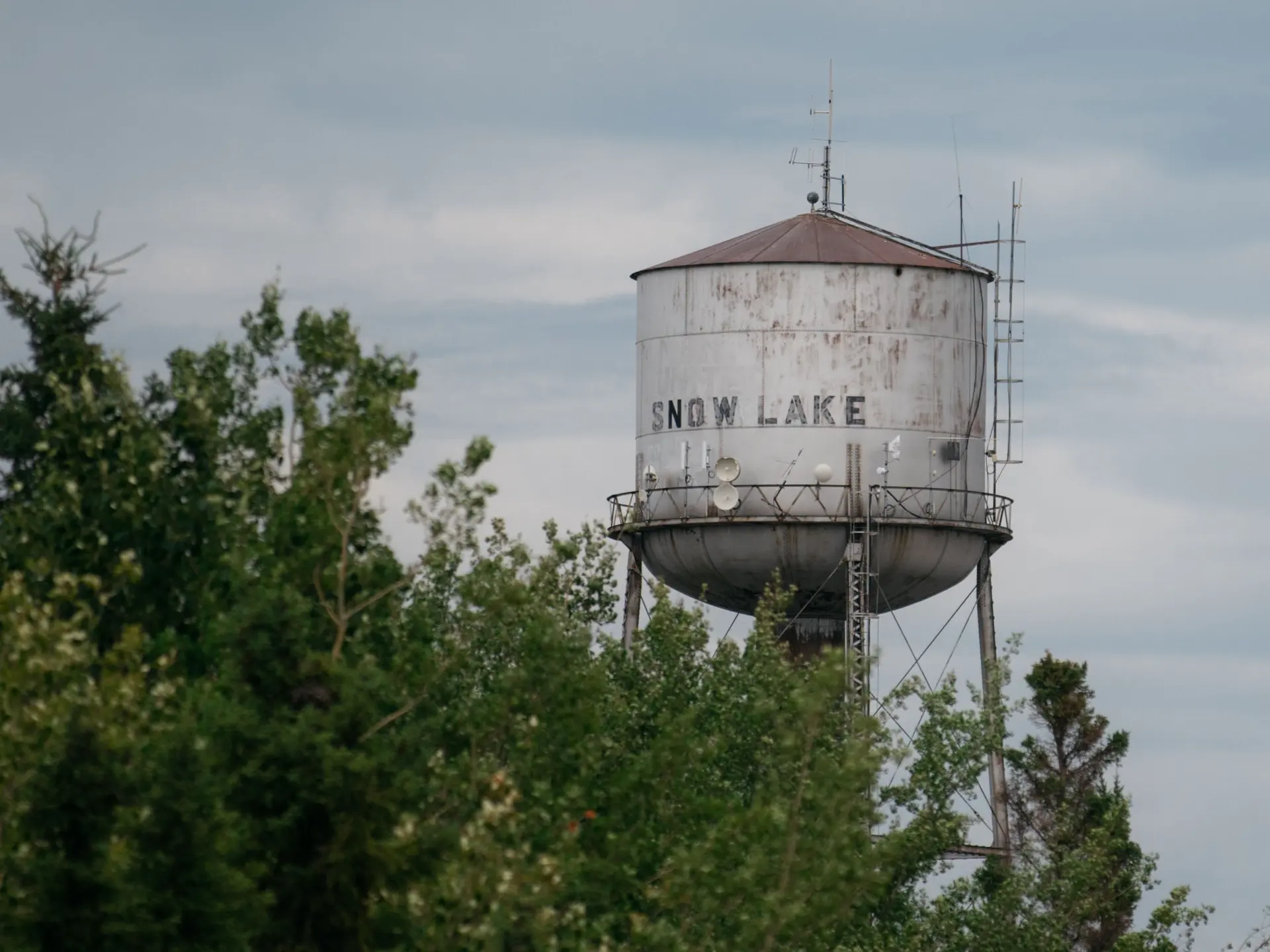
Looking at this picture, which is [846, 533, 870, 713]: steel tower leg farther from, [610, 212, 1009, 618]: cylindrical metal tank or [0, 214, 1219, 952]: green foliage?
[0, 214, 1219, 952]: green foliage

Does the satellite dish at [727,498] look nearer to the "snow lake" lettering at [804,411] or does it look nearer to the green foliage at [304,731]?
the "snow lake" lettering at [804,411]

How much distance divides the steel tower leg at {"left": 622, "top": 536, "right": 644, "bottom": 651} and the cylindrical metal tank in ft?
1.68

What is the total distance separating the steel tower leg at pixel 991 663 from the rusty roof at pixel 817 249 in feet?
16.3

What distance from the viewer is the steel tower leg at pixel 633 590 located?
50.6 m

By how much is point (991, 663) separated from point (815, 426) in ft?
16.0

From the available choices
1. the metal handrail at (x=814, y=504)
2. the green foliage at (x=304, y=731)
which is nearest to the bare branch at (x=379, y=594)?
the green foliage at (x=304, y=731)

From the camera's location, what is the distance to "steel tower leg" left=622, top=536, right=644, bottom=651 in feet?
166

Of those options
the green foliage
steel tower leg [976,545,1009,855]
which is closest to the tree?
steel tower leg [976,545,1009,855]

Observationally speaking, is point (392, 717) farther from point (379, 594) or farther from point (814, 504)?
point (814, 504)

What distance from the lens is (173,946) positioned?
2520 centimetres

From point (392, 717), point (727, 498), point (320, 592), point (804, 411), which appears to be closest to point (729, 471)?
point (727, 498)

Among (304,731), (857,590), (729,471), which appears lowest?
(304,731)

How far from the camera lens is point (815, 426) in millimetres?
48688

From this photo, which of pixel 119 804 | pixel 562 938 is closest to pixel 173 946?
pixel 119 804
